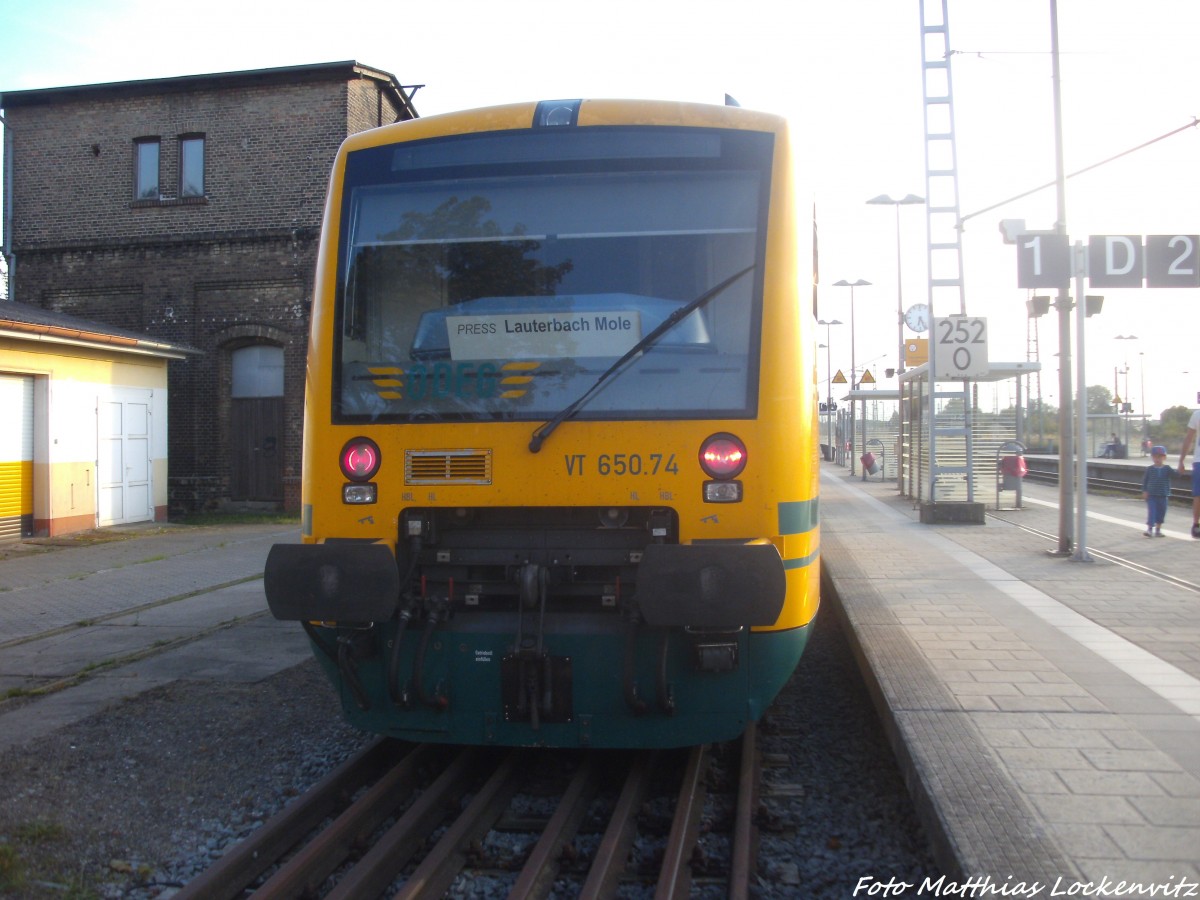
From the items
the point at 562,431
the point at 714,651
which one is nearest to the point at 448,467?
the point at 562,431

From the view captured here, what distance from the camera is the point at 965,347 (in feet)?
53.4

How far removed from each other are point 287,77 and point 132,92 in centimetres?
337

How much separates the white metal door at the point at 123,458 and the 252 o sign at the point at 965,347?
43.5ft

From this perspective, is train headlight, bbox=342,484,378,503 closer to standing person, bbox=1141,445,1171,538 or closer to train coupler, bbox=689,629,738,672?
train coupler, bbox=689,629,738,672

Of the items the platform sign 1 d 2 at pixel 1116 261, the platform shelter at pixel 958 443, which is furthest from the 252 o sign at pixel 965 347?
the platform sign 1 d 2 at pixel 1116 261

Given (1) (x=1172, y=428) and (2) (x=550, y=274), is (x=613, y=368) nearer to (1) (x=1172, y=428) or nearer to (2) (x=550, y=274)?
(2) (x=550, y=274)

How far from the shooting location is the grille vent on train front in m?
4.61

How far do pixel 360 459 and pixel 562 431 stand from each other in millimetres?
932

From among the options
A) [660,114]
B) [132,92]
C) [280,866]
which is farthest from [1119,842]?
[132,92]

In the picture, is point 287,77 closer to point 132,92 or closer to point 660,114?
point 132,92

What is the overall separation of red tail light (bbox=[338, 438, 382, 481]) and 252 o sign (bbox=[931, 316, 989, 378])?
13070mm

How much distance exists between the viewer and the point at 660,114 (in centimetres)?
482

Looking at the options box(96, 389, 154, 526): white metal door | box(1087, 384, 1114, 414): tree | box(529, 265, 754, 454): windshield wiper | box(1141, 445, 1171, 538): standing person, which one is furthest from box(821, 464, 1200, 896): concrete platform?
box(1087, 384, 1114, 414): tree

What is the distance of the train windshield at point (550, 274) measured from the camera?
459 cm
